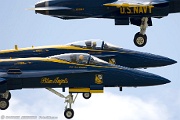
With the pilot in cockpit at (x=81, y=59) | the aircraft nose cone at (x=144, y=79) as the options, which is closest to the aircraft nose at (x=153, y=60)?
the aircraft nose cone at (x=144, y=79)

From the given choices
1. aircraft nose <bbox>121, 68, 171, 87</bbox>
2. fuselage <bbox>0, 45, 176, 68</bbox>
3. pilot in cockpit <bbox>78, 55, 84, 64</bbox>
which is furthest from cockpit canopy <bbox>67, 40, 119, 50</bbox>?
aircraft nose <bbox>121, 68, 171, 87</bbox>

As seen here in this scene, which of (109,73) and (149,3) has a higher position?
(149,3)

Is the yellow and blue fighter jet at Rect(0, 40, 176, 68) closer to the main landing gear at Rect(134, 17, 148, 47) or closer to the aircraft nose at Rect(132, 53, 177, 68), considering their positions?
the aircraft nose at Rect(132, 53, 177, 68)

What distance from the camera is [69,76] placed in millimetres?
69688

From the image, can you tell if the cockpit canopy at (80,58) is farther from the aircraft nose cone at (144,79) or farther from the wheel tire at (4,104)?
the wheel tire at (4,104)

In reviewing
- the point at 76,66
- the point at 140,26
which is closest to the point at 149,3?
the point at 140,26

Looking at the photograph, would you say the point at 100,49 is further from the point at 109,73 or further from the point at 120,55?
the point at 109,73

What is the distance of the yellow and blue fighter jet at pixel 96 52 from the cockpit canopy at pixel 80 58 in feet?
19.3

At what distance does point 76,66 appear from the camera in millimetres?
70062

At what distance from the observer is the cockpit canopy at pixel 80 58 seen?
2771 inches

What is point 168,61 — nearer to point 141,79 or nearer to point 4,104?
point 141,79

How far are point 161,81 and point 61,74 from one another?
676 cm

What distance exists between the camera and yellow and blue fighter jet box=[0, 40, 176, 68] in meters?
76.9

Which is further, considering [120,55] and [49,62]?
[120,55]
